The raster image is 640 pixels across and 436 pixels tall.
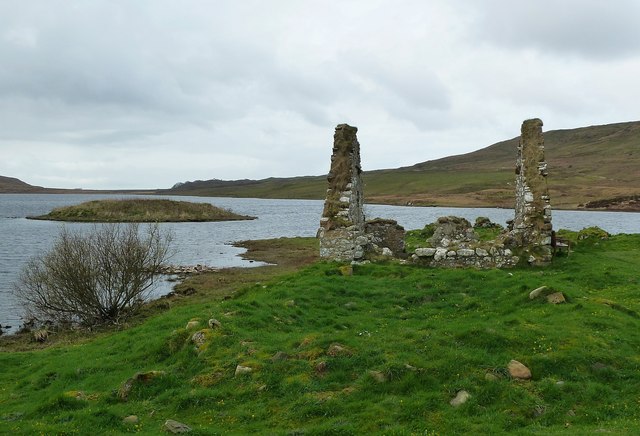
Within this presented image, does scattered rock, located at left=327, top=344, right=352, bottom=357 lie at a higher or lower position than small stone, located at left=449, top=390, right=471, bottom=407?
higher

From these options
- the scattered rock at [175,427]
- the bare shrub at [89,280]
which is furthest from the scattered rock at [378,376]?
the bare shrub at [89,280]

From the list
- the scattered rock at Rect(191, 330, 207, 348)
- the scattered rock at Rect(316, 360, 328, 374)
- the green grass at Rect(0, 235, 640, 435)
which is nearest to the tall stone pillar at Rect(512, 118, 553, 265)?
the green grass at Rect(0, 235, 640, 435)

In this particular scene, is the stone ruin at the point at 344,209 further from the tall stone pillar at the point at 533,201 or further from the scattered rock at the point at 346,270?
the tall stone pillar at the point at 533,201

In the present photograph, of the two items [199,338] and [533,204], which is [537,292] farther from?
[199,338]

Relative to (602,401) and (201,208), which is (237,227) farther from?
(602,401)

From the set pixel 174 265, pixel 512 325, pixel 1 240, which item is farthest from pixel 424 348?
pixel 1 240

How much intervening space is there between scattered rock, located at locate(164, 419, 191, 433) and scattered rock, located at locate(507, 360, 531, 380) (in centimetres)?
687

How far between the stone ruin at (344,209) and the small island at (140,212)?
92.2m

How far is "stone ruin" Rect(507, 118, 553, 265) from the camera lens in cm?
2417

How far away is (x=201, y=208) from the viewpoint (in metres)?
126

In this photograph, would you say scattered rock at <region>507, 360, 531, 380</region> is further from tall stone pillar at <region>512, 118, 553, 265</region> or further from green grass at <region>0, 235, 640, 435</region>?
tall stone pillar at <region>512, 118, 553, 265</region>

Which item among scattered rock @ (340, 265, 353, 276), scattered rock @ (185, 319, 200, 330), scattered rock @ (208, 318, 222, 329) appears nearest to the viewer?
scattered rock @ (208, 318, 222, 329)

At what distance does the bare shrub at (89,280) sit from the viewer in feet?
87.8

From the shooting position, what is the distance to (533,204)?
25.0 meters
